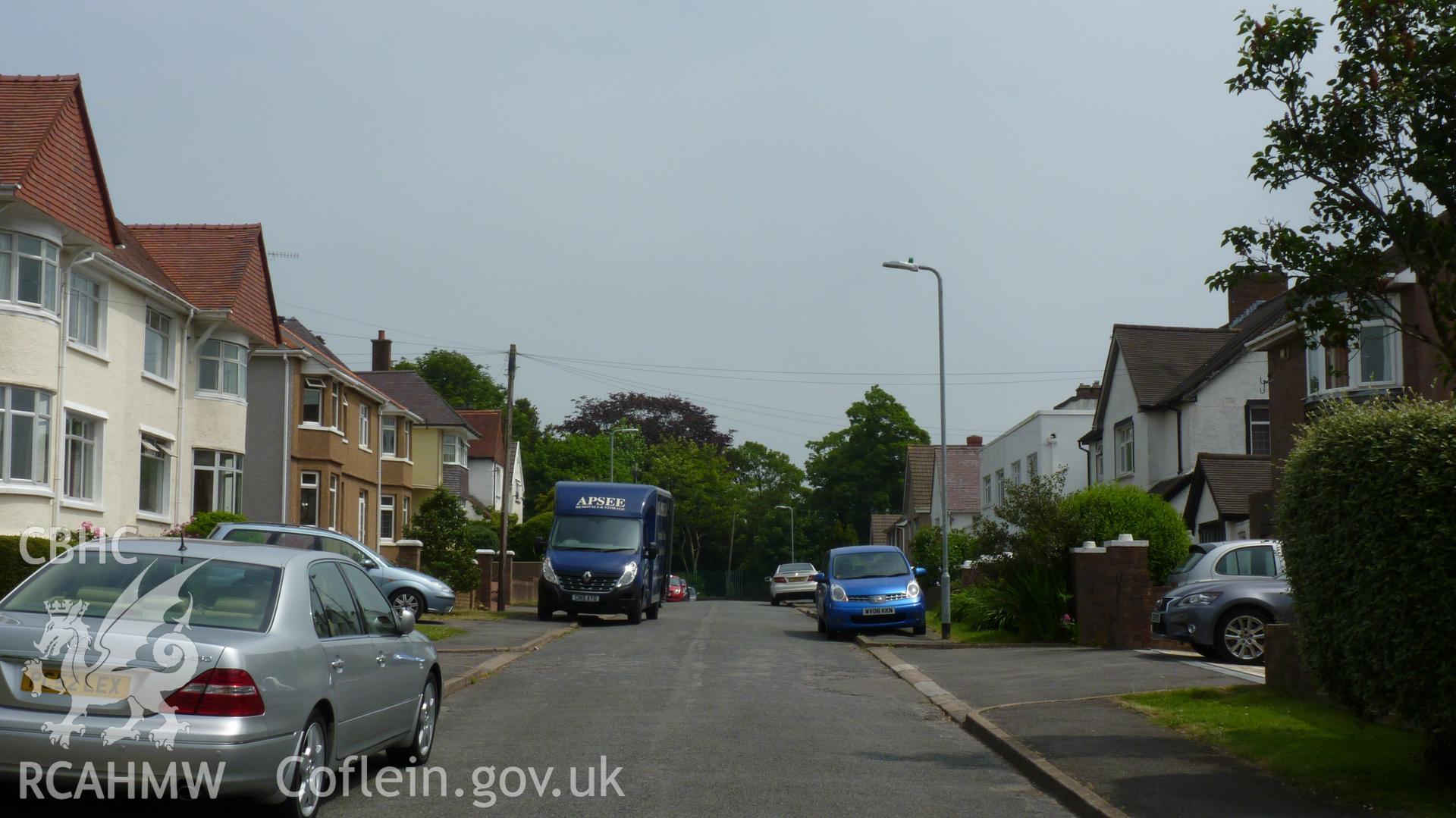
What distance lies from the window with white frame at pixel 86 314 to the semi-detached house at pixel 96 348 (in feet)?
0.11

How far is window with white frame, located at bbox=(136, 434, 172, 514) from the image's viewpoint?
29375 millimetres

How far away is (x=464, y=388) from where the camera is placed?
95750 millimetres

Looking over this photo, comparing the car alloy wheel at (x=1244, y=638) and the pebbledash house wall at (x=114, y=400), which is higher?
the pebbledash house wall at (x=114, y=400)

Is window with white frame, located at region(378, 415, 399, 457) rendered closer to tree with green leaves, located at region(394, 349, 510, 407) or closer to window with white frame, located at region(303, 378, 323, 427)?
window with white frame, located at region(303, 378, 323, 427)

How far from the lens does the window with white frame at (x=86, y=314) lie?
83.3 ft

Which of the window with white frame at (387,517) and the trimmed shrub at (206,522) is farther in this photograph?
the window with white frame at (387,517)

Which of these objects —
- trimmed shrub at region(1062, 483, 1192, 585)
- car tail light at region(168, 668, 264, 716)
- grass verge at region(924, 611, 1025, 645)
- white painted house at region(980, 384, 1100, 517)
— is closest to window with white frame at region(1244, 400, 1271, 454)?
white painted house at region(980, 384, 1100, 517)

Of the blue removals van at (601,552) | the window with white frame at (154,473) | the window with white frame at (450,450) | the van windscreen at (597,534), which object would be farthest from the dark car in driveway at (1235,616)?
the window with white frame at (450,450)

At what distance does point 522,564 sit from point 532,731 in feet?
131

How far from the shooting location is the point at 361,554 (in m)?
23.2

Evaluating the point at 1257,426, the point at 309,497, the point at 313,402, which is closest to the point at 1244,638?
the point at 1257,426

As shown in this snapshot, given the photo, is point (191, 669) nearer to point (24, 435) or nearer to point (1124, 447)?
point (24, 435)

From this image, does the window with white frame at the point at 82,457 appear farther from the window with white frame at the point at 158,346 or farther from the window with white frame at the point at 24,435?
the window with white frame at the point at 158,346

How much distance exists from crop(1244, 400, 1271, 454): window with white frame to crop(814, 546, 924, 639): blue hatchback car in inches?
612
